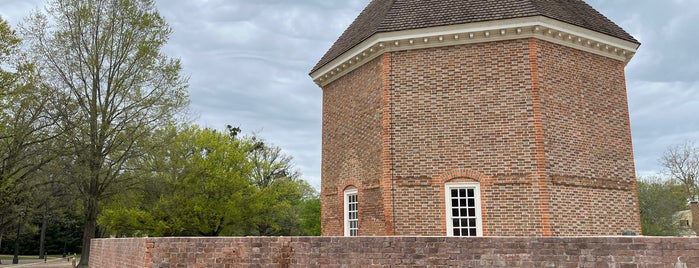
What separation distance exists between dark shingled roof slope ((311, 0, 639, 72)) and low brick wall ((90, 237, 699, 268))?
23.3 feet

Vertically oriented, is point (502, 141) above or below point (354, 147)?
below

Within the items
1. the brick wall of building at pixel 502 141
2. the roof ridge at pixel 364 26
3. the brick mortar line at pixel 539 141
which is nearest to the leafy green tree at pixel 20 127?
the roof ridge at pixel 364 26

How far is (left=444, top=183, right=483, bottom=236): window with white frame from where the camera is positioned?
12500 mm

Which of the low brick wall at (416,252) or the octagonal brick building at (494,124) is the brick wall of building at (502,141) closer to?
the octagonal brick building at (494,124)

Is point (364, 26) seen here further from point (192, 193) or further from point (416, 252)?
point (192, 193)

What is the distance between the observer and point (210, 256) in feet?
28.3

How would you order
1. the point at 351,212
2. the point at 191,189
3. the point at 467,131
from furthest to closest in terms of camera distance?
the point at 191,189 → the point at 351,212 → the point at 467,131

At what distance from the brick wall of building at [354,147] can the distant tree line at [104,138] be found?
11.7 metres

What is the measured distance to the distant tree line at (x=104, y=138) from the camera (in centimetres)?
2095

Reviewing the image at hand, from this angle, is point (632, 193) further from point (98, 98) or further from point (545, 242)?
point (98, 98)

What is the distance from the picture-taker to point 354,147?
48.7 feet

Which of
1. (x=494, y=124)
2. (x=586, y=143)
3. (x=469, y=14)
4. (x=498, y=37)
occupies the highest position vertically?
(x=469, y=14)

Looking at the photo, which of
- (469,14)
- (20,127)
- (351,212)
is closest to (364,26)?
(469,14)

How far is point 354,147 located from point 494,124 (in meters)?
4.17
